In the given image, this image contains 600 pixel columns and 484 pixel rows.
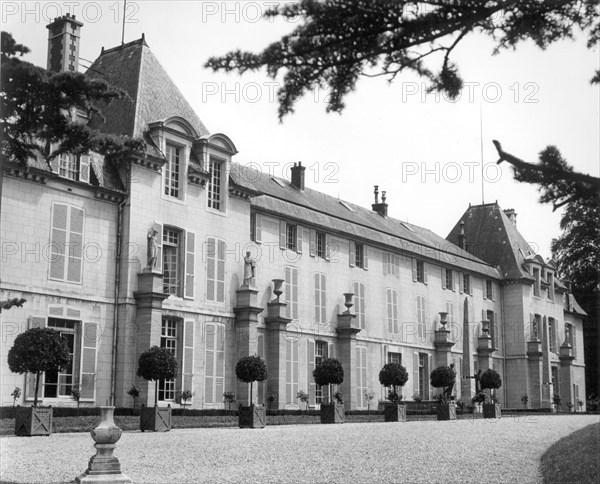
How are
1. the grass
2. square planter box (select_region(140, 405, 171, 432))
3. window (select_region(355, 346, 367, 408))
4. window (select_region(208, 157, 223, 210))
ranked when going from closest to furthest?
the grass → square planter box (select_region(140, 405, 171, 432)) → window (select_region(208, 157, 223, 210)) → window (select_region(355, 346, 367, 408))

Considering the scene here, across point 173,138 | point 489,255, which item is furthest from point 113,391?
point 489,255

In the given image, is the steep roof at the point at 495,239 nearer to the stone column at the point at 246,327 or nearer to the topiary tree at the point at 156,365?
the stone column at the point at 246,327


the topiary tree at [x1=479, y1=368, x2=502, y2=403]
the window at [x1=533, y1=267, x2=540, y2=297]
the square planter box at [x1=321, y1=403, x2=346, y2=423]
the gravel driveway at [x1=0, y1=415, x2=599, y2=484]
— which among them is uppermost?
the window at [x1=533, y1=267, x2=540, y2=297]

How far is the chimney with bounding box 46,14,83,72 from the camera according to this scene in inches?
910

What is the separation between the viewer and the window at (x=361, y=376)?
3097 cm

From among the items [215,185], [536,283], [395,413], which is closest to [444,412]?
[395,413]

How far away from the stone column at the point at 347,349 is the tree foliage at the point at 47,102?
783 inches

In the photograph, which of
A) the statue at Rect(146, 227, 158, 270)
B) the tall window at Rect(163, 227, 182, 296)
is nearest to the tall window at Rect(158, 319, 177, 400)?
the tall window at Rect(163, 227, 182, 296)

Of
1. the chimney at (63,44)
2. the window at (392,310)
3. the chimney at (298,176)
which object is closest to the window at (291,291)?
the window at (392,310)

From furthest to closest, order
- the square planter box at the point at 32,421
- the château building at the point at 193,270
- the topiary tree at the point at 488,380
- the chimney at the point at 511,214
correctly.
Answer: the chimney at the point at 511,214 → the topiary tree at the point at 488,380 → the château building at the point at 193,270 → the square planter box at the point at 32,421

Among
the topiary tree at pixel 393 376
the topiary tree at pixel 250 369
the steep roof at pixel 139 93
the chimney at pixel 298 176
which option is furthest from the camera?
the chimney at pixel 298 176

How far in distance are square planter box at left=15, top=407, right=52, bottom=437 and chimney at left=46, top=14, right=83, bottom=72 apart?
1113cm

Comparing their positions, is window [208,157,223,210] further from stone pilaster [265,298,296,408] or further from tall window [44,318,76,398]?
tall window [44,318,76,398]

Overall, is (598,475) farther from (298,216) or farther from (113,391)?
(298,216)
